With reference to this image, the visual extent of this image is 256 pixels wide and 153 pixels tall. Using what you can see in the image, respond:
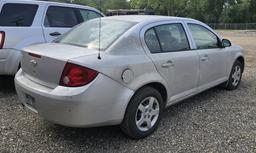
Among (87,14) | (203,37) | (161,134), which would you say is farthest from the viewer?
(87,14)

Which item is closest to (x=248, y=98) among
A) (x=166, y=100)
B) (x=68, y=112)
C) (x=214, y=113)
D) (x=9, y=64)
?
(x=214, y=113)

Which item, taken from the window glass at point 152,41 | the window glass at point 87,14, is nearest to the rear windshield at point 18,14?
the window glass at point 87,14

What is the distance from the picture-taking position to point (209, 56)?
17.6 ft

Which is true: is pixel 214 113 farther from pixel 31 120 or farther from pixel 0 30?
pixel 0 30

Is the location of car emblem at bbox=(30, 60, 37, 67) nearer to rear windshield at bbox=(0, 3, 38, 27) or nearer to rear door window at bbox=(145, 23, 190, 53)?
rear door window at bbox=(145, 23, 190, 53)

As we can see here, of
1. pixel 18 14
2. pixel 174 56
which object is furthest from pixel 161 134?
pixel 18 14

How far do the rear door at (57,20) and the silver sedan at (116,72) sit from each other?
1838 mm

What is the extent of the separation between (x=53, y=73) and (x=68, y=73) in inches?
9.3

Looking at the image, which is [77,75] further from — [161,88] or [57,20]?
[57,20]

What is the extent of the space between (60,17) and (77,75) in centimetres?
371

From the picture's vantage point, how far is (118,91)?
12.0 ft

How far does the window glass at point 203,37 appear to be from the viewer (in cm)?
521

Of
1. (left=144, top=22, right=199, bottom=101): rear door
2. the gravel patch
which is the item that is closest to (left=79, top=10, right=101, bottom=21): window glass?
the gravel patch

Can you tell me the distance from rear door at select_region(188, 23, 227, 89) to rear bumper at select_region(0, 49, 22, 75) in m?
3.10
